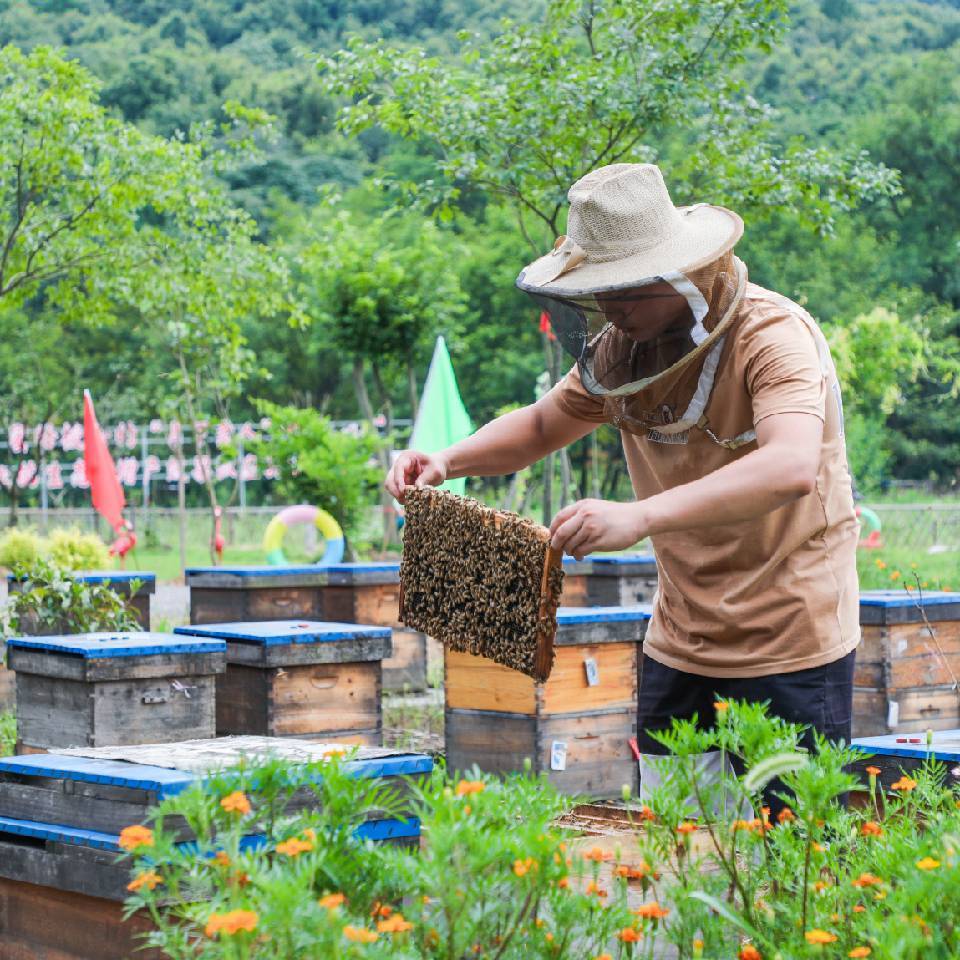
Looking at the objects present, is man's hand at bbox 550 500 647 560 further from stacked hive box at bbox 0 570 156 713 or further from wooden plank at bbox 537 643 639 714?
stacked hive box at bbox 0 570 156 713

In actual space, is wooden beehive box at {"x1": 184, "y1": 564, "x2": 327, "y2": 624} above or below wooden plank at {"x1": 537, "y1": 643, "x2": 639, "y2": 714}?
above

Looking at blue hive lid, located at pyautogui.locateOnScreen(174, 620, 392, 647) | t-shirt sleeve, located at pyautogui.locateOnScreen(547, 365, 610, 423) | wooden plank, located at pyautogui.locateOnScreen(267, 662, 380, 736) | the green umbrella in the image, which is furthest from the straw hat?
the green umbrella

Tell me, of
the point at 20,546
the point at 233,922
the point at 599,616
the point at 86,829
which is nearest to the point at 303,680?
the point at 599,616

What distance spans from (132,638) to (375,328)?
12743 millimetres

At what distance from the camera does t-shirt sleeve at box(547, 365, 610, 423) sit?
272 centimetres

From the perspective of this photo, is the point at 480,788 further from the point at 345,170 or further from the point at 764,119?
the point at 345,170

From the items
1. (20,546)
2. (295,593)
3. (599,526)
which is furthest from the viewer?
(20,546)

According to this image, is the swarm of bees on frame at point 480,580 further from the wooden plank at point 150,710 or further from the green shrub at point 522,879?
the wooden plank at point 150,710

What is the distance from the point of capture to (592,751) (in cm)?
521

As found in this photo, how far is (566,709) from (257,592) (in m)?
2.51

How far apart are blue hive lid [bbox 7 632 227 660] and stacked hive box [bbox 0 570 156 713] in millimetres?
1202

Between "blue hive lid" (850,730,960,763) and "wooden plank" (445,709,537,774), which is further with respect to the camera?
"wooden plank" (445,709,537,774)

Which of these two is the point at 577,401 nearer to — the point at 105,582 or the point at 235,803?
the point at 235,803

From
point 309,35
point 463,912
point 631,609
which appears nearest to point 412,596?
point 463,912
